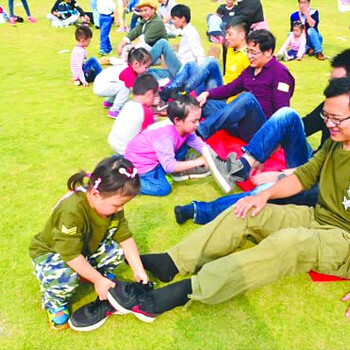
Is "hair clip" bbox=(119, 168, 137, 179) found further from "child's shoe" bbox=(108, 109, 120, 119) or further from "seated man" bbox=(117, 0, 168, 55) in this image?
"seated man" bbox=(117, 0, 168, 55)

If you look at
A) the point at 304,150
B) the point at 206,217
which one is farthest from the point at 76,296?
the point at 304,150

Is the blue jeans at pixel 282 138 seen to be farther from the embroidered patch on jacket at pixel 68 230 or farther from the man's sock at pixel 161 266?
the embroidered patch on jacket at pixel 68 230

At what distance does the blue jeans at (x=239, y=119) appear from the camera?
3.82 metres

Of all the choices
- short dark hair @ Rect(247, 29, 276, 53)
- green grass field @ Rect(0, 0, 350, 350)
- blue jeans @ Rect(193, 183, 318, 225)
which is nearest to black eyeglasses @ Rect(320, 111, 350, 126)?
blue jeans @ Rect(193, 183, 318, 225)

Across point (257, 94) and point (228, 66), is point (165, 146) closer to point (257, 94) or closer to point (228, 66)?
point (257, 94)

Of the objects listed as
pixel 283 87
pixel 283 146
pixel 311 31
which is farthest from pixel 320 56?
pixel 283 146

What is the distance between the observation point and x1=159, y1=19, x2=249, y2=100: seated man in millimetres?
5023

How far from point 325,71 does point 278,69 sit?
4983 mm

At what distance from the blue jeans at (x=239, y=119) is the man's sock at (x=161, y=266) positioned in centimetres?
191

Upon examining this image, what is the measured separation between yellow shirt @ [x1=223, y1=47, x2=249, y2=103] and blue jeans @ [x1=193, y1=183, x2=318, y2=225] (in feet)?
7.46

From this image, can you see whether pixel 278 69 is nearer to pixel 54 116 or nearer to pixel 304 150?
pixel 304 150

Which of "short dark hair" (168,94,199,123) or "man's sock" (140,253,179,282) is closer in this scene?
"man's sock" (140,253,179,282)

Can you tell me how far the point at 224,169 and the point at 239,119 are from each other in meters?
0.74

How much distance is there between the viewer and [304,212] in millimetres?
2711
